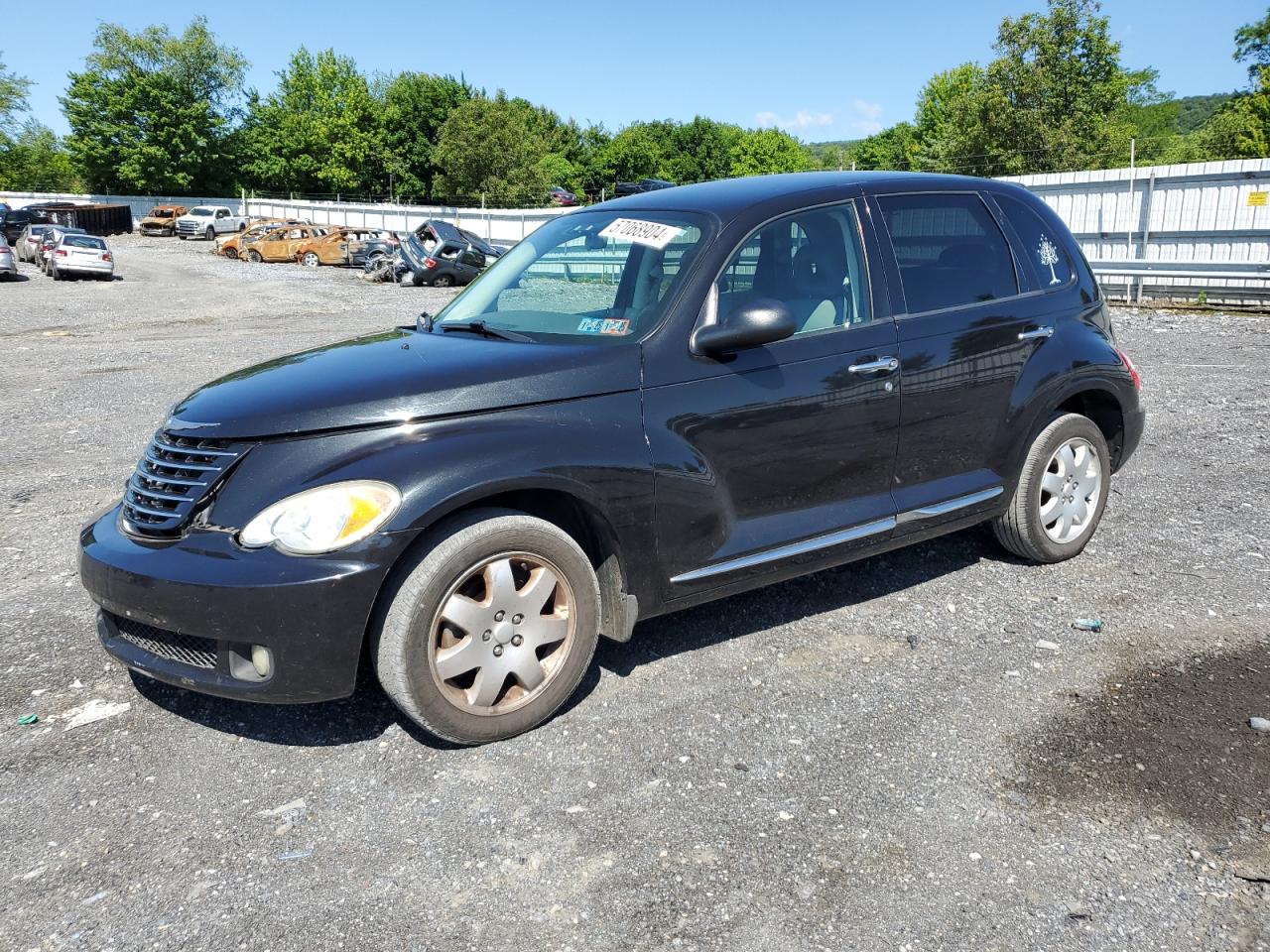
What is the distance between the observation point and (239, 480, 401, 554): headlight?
316 cm

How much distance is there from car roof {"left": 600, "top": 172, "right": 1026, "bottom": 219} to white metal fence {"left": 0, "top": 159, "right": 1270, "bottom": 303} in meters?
14.1

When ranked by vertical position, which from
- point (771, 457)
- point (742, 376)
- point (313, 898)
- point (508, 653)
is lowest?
point (313, 898)

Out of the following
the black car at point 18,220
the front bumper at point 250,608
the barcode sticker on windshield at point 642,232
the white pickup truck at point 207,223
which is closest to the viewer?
the front bumper at point 250,608

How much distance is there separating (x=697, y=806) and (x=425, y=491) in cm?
129

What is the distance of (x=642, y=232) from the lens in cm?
425

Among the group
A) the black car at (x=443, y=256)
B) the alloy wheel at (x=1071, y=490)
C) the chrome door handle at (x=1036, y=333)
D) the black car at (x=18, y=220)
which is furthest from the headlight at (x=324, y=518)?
the black car at (x=18, y=220)

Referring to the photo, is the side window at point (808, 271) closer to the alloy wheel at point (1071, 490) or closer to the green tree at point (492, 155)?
the alloy wheel at point (1071, 490)

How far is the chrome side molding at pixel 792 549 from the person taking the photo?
152 inches

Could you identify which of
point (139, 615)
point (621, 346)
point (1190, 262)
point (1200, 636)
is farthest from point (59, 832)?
point (1190, 262)

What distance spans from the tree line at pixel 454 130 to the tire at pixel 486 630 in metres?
41.3

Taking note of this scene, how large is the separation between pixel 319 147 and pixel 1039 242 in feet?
278

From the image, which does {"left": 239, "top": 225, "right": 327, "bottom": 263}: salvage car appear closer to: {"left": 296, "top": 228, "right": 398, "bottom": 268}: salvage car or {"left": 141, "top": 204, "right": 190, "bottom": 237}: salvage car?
{"left": 296, "top": 228, "right": 398, "bottom": 268}: salvage car

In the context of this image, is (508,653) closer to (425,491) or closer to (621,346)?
(425,491)

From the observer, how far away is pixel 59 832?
10.1 ft
